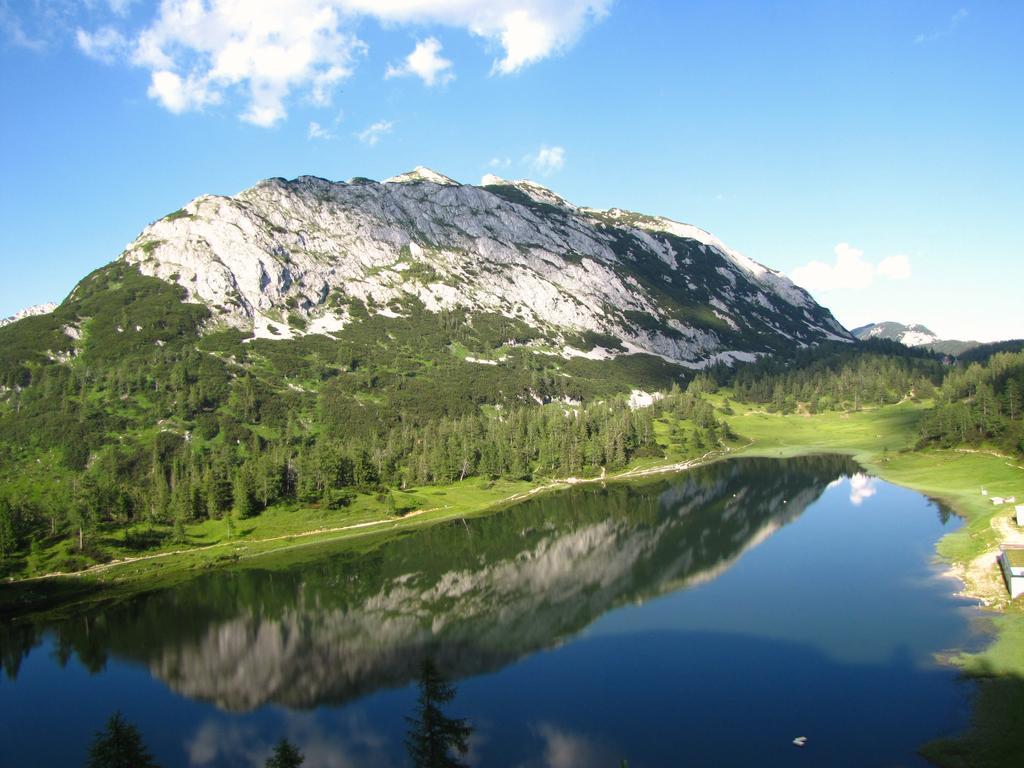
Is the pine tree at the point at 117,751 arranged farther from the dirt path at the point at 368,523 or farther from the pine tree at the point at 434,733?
the dirt path at the point at 368,523

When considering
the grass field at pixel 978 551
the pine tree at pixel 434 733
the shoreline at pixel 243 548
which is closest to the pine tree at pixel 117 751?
the pine tree at pixel 434 733

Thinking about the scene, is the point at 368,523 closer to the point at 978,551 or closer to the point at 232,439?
the point at 232,439

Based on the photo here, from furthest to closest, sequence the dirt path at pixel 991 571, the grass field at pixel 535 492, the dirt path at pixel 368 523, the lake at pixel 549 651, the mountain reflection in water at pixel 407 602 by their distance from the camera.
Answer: the dirt path at pixel 368 523 < the mountain reflection in water at pixel 407 602 < the dirt path at pixel 991 571 < the lake at pixel 549 651 < the grass field at pixel 535 492

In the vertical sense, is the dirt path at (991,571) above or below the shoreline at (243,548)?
below

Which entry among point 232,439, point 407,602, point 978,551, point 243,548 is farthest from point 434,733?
point 232,439

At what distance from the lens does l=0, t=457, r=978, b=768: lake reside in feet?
139

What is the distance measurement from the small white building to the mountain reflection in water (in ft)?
92.8

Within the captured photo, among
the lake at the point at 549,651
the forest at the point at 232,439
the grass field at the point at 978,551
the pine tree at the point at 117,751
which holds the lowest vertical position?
→ the lake at the point at 549,651

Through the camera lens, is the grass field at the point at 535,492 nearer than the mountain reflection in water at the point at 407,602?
Yes

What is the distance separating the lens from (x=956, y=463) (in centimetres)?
12356

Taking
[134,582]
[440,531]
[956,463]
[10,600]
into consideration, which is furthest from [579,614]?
[956,463]

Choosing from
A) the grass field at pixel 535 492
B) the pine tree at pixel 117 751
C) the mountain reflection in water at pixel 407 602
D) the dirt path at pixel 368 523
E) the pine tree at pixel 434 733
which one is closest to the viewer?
the pine tree at pixel 117 751

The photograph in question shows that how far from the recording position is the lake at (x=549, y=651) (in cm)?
4228

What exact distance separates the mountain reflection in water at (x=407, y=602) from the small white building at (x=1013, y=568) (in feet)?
92.8
